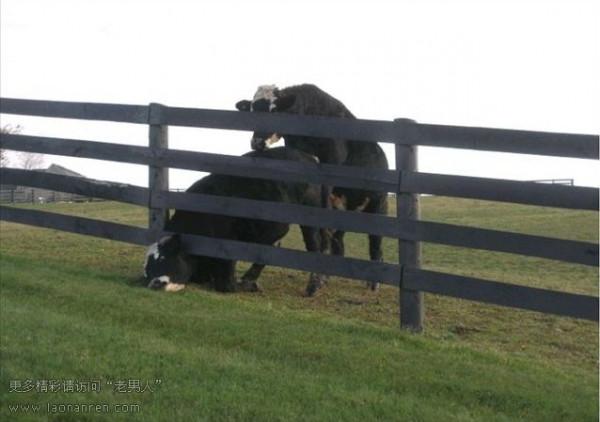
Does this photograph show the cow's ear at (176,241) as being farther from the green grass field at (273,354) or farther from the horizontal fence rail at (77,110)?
the horizontal fence rail at (77,110)

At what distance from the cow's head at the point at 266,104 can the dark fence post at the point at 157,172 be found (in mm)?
1077

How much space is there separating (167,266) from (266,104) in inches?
92.7

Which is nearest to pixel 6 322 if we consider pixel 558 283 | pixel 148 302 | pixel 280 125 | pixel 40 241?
pixel 148 302

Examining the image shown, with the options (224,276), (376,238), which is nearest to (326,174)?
(224,276)

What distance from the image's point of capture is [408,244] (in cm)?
727

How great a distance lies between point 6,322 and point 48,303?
3.07 feet

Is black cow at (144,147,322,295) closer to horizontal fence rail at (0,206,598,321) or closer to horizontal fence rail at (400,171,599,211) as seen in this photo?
horizontal fence rail at (0,206,598,321)

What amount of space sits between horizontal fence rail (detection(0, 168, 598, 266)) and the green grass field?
84 centimetres

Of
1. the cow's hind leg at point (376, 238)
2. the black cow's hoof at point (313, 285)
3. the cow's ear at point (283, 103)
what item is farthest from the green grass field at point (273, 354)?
the cow's ear at point (283, 103)

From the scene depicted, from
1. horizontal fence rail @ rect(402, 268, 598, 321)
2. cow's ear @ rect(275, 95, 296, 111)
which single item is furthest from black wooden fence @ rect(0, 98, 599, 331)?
cow's ear @ rect(275, 95, 296, 111)

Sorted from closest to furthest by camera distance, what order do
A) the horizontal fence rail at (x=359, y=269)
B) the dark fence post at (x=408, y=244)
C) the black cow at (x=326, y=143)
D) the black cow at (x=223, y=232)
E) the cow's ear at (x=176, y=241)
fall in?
the horizontal fence rail at (x=359, y=269) < the dark fence post at (x=408, y=244) < the black cow at (x=223, y=232) < the cow's ear at (x=176, y=241) < the black cow at (x=326, y=143)

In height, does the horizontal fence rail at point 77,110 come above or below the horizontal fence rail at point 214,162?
above

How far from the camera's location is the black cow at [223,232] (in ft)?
28.6

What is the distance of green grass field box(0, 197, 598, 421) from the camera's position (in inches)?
200
